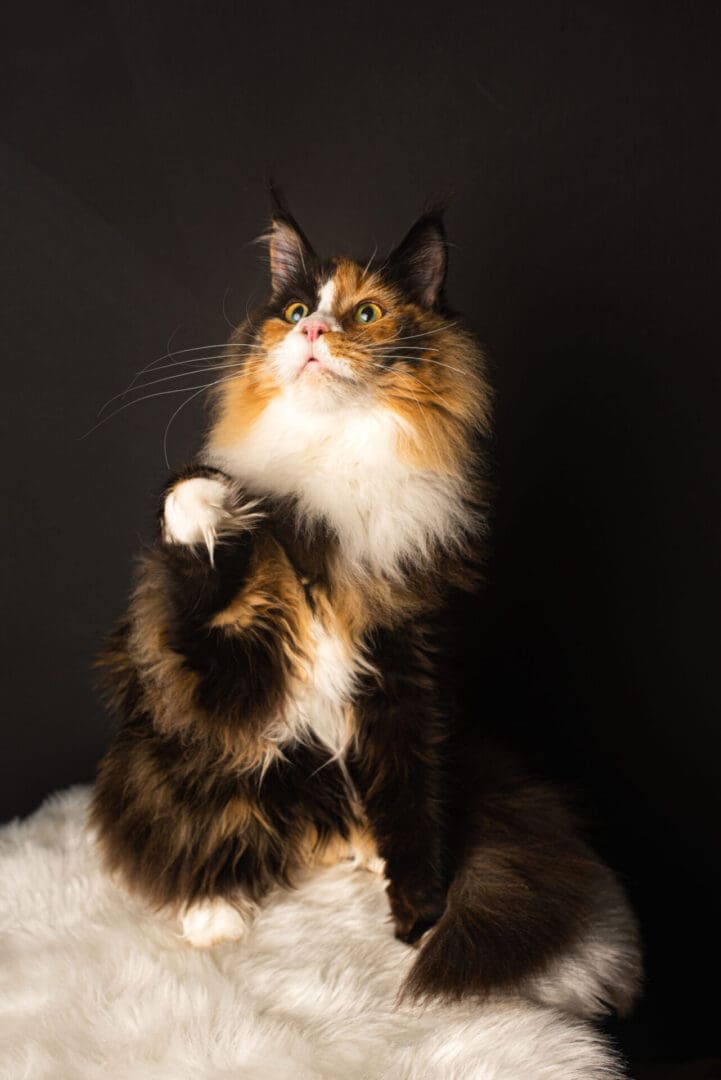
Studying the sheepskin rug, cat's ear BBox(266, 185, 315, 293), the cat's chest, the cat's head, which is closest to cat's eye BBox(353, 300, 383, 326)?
the cat's head

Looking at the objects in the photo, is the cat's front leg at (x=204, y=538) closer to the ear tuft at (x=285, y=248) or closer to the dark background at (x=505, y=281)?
the ear tuft at (x=285, y=248)

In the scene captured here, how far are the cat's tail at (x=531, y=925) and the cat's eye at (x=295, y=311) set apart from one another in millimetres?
863

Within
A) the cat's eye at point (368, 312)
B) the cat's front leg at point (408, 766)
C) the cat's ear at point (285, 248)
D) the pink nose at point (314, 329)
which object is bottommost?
the cat's front leg at point (408, 766)

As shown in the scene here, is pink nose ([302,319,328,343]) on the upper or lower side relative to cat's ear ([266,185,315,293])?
lower

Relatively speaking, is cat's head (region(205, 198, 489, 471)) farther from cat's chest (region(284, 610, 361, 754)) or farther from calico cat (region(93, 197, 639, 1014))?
cat's chest (region(284, 610, 361, 754))

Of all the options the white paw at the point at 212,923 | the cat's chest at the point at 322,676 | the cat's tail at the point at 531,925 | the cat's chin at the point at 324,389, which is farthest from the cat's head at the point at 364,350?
the white paw at the point at 212,923

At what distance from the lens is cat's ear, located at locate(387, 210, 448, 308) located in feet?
5.18

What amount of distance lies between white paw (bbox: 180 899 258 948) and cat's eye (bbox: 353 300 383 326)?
3.17ft

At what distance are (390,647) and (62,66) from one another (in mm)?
1440

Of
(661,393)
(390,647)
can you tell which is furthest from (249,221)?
(390,647)

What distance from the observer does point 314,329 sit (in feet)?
4.83

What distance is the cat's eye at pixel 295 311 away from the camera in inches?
62.6

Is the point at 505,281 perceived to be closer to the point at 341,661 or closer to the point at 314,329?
the point at 314,329

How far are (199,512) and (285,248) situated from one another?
21.9 inches
